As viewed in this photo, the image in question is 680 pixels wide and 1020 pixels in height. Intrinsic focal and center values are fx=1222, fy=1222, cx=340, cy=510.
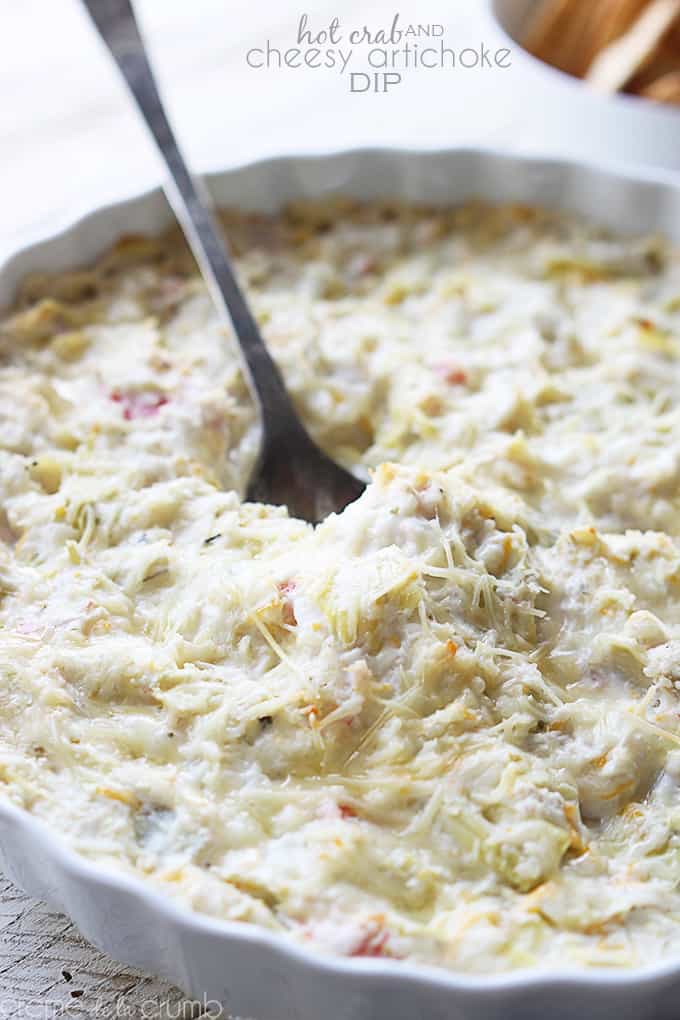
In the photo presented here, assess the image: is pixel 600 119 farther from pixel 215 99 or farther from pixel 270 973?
pixel 270 973

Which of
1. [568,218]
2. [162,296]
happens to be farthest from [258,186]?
[568,218]

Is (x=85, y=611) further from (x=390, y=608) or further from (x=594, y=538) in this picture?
(x=594, y=538)

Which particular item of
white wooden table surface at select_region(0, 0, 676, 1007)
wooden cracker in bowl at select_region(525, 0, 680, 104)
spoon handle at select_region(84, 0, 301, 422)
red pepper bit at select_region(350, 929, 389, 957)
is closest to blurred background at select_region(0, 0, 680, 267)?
white wooden table surface at select_region(0, 0, 676, 1007)

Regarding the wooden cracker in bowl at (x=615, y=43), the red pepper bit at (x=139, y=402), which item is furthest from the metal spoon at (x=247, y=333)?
the wooden cracker in bowl at (x=615, y=43)

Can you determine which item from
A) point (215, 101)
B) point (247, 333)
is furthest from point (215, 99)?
point (247, 333)

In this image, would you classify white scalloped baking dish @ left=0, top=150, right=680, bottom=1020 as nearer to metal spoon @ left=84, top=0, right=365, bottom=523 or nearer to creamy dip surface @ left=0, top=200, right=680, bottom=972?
creamy dip surface @ left=0, top=200, right=680, bottom=972

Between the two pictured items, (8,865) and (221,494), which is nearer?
(8,865)
